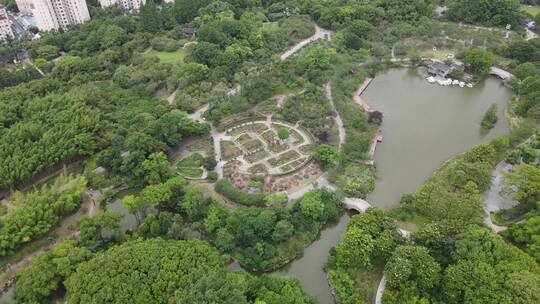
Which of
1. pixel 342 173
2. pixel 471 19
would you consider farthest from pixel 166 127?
pixel 471 19

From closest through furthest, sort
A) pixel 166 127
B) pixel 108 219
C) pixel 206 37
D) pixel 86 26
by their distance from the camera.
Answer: pixel 108 219
pixel 166 127
pixel 206 37
pixel 86 26

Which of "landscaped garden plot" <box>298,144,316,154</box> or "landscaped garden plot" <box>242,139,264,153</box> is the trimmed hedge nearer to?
"landscaped garden plot" <box>242,139,264,153</box>

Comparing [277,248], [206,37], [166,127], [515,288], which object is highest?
[206,37]

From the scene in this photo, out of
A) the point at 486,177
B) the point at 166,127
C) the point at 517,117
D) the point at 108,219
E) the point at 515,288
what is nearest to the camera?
the point at 515,288

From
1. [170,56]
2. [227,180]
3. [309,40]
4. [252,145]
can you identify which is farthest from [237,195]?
[309,40]

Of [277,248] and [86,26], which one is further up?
[86,26]

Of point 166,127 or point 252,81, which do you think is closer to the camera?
point 166,127

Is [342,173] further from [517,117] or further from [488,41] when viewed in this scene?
[488,41]
